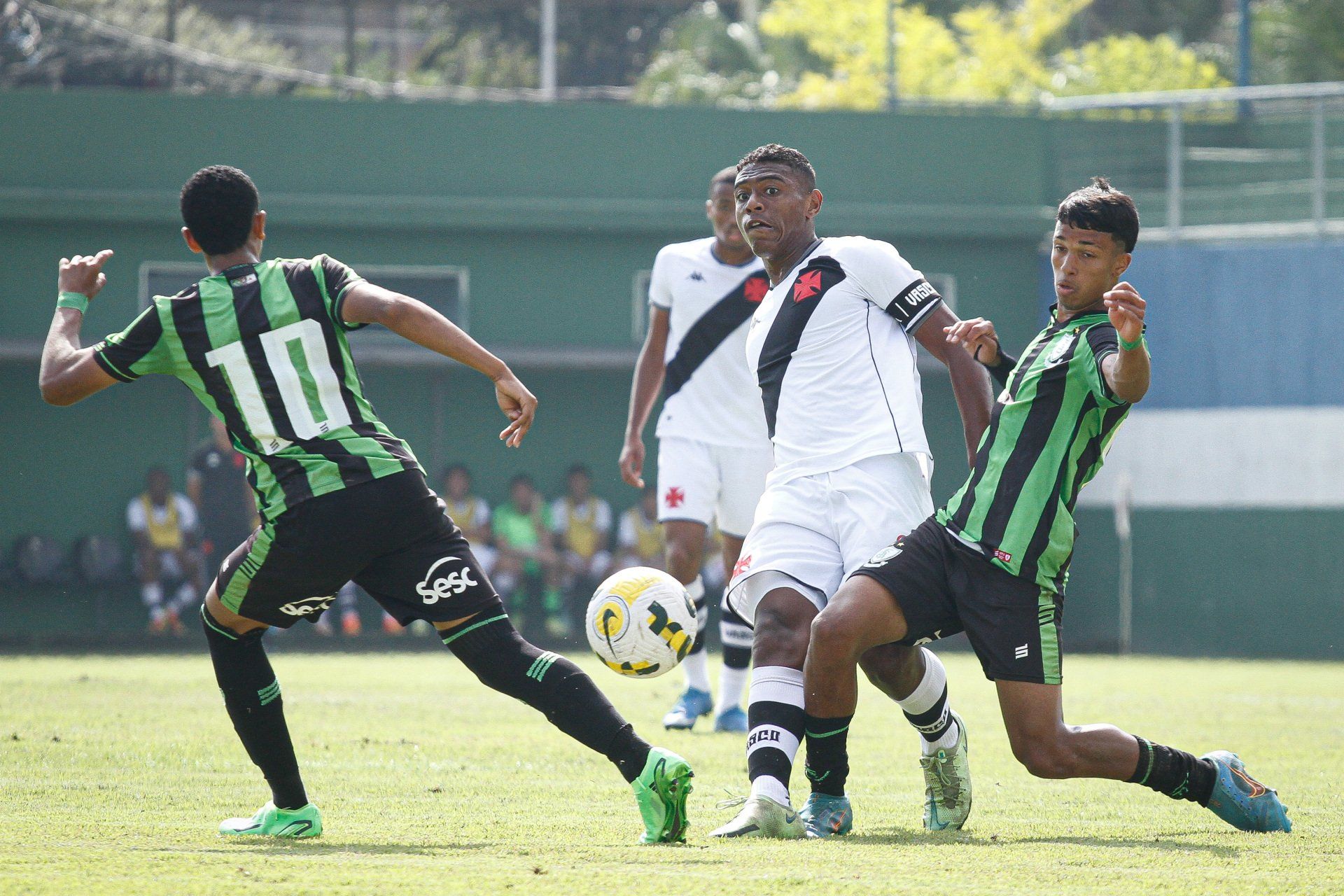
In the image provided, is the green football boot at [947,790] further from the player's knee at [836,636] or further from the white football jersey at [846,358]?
the white football jersey at [846,358]

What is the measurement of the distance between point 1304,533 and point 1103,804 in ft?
41.0

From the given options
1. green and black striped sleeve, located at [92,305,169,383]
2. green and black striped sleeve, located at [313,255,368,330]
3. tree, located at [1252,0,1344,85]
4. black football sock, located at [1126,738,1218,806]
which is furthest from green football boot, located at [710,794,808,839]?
tree, located at [1252,0,1344,85]

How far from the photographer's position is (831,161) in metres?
19.2

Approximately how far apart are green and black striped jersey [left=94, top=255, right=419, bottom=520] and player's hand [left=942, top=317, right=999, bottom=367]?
6.22 ft

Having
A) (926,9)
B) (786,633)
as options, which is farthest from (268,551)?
(926,9)

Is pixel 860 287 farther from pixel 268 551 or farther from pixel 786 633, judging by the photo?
pixel 268 551

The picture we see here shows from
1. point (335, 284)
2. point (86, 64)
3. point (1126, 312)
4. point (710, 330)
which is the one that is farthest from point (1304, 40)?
point (335, 284)

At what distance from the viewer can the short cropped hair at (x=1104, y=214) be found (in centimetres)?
552

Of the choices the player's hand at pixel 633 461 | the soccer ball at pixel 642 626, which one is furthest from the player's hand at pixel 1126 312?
the player's hand at pixel 633 461

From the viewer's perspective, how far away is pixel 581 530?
18.7 m

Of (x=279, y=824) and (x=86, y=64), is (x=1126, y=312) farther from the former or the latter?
(x=86, y=64)

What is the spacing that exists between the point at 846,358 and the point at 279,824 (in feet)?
8.19

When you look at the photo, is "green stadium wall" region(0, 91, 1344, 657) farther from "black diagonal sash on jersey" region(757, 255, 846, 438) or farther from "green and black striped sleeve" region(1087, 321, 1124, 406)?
"green and black striped sleeve" region(1087, 321, 1124, 406)

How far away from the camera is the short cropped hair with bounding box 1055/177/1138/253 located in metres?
5.52
